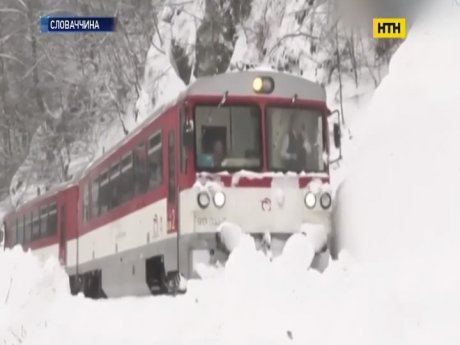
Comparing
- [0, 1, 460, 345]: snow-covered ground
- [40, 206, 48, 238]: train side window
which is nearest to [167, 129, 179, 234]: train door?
[0, 1, 460, 345]: snow-covered ground

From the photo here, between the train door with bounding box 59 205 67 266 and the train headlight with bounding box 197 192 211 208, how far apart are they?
11054 millimetres

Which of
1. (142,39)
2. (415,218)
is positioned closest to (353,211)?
(415,218)

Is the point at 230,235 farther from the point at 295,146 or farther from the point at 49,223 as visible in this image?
the point at 49,223

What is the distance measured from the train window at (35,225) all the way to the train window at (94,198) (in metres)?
7.65

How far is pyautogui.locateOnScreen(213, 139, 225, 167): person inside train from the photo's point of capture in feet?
38.4

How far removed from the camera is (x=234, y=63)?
24641 mm

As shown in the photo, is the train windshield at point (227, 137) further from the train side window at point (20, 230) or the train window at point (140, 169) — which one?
the train side window at point (20, 230)

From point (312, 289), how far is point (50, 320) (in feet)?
12.6

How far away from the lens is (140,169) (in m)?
14.0

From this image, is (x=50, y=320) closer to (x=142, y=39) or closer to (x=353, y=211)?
(x=353, y=211)

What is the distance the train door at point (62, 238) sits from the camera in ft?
71.8

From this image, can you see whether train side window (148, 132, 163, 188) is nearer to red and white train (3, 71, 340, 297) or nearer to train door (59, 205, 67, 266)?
red and white train (3, 71, 340, 297)

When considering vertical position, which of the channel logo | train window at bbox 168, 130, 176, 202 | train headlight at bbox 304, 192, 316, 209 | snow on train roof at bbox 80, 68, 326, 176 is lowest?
train headlight at bbox 304, 192, 316, 209

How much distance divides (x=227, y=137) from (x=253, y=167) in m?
0.57
